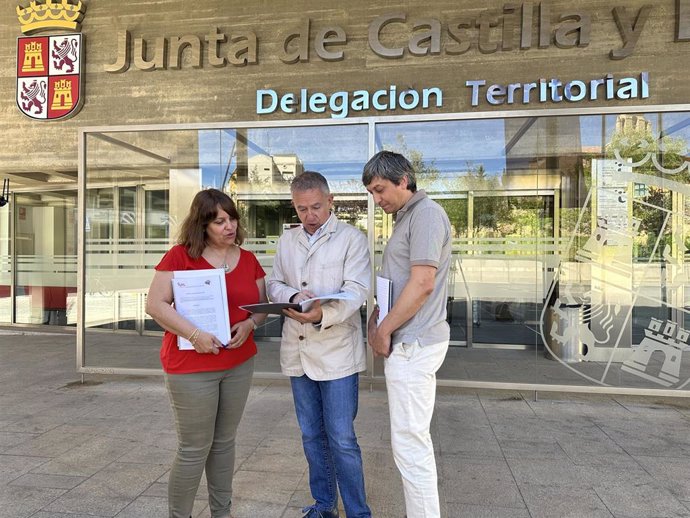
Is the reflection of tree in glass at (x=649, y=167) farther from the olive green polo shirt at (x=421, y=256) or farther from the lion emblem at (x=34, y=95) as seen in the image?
the lion emblem at (x=34, y=95)

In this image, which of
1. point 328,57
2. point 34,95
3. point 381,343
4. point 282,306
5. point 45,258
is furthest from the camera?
point 45,258

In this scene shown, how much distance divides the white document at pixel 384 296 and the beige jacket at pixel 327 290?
79 mm

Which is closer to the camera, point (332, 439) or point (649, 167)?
point (332, 439)

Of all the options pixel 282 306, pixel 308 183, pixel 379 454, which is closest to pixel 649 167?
pixel 379 454

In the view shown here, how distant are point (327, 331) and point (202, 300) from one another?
1.95 feet

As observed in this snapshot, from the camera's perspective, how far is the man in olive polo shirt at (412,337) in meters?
2.12

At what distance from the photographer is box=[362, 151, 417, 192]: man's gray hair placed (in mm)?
2164

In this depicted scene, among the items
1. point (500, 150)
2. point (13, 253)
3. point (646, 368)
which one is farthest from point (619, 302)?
point (13, 253)

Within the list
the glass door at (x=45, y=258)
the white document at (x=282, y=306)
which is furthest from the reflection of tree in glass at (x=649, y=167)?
→ the glass door at (x=45, y=258)

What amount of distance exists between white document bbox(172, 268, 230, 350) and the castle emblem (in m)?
5.57

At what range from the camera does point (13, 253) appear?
365 inches

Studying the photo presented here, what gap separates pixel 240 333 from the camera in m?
2.28

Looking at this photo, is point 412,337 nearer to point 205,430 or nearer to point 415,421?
point 415,421

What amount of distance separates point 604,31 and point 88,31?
6.37m
